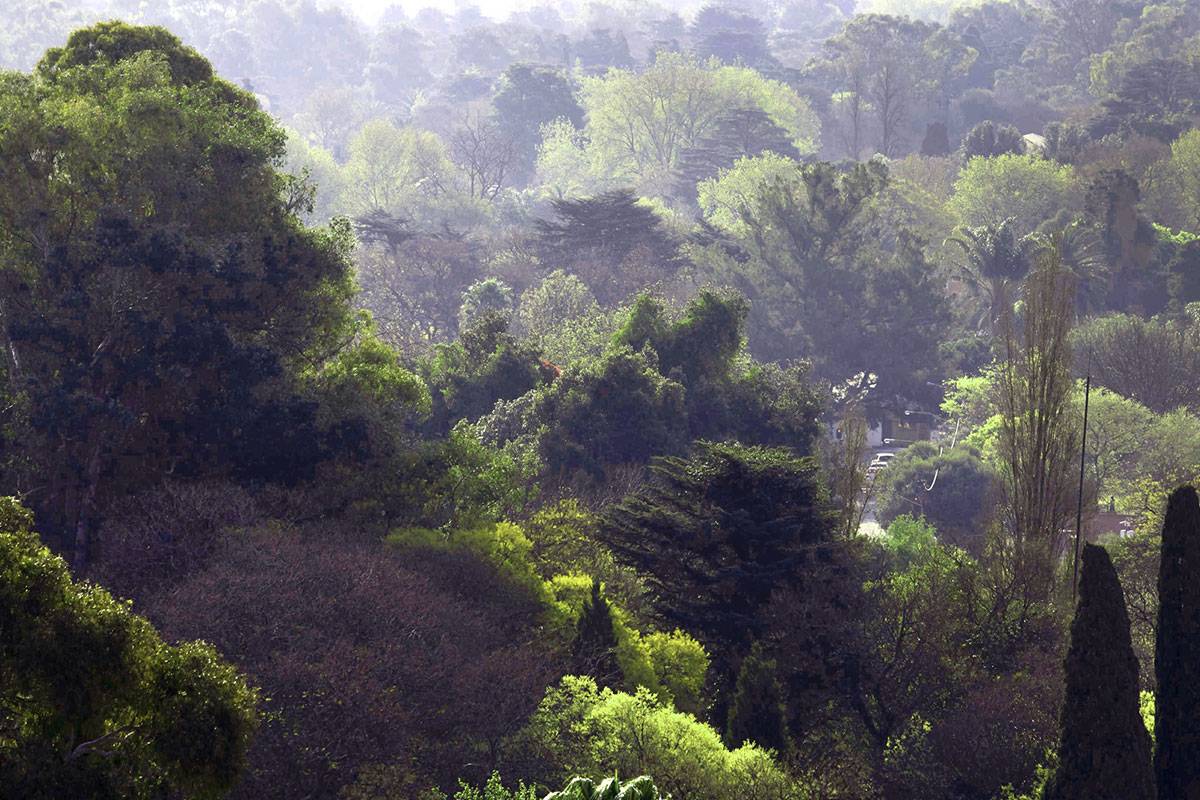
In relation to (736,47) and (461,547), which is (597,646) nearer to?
(461,547)

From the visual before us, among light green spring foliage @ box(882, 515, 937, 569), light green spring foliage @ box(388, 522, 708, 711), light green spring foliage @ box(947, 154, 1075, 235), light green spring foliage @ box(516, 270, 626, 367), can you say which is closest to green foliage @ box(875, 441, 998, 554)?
light green spring foliage @ box(882, 515, 937, 569)

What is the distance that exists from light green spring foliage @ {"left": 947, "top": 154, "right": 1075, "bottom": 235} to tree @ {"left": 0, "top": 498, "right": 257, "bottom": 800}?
250ft

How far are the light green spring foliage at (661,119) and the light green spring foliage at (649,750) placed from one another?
9356 centimetres

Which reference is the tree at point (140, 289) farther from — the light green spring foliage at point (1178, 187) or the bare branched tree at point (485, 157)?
the bare branched tree at point (485, 157)

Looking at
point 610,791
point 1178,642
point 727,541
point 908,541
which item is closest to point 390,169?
point 908,541

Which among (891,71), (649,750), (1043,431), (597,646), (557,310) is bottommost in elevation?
(649,750)

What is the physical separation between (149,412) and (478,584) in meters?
6.88

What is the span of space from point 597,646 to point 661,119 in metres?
96.1

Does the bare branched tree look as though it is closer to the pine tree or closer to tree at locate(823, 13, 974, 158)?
tree at locate(823, 13, 974, 158)

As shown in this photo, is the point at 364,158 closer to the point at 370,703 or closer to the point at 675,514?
the point at 675,514

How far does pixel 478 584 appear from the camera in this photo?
93.2 feet

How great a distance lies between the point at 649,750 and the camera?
23.1 meters

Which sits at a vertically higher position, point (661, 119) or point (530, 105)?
point (530, 105)

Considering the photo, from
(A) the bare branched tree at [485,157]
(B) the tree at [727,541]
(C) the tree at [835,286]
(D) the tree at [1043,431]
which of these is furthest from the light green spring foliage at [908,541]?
(A) the bare branched tree at [485,157]
